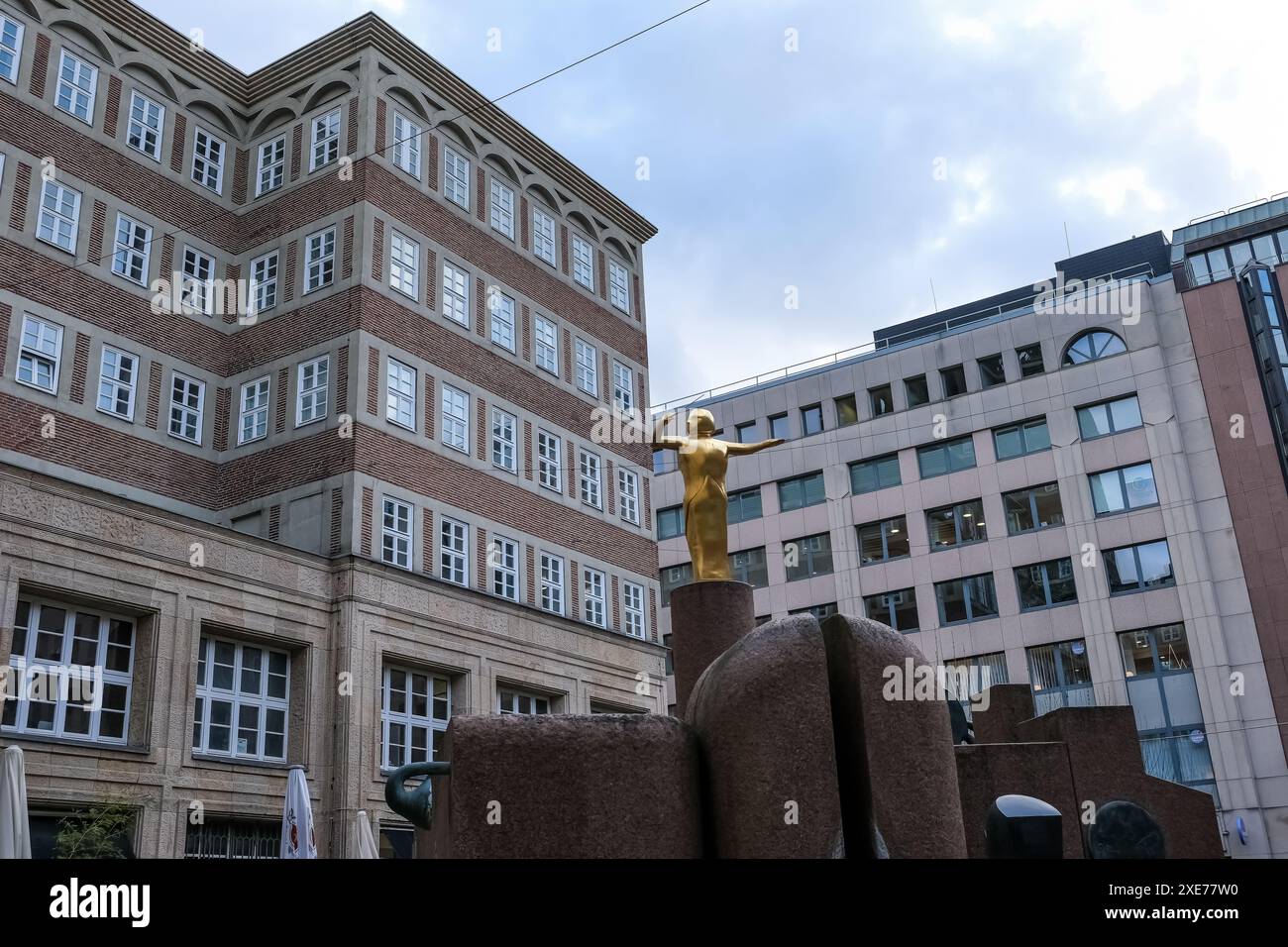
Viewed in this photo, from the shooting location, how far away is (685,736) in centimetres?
703

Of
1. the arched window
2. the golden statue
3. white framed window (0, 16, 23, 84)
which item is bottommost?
the golden statue

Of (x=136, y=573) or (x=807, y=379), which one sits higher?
(x=807, y=379)

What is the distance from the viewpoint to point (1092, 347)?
168 ft

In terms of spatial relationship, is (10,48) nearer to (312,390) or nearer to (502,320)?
(312,390)

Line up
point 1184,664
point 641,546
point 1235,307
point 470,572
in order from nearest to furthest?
point 470,572 < point 641,546 < point 1184,664 < point 1235,307

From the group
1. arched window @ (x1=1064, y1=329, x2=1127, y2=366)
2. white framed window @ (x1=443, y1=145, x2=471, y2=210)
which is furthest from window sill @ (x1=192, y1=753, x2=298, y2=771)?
arched window @ (x1=1064, y1=329, x2=1127, y2=366)

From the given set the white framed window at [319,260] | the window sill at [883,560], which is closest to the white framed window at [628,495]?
the white framed window at [319,260]

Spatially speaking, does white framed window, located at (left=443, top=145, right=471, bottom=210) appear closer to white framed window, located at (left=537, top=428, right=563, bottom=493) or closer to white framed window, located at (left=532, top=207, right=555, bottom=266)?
white framed window, located at (left=532, top=207, right=555, bottom=266)

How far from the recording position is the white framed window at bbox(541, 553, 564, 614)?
1316 inches

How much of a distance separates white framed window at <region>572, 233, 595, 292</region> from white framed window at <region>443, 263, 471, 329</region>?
228 inches

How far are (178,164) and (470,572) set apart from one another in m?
12.8

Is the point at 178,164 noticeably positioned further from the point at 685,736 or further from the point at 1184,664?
the point at 1184,664
